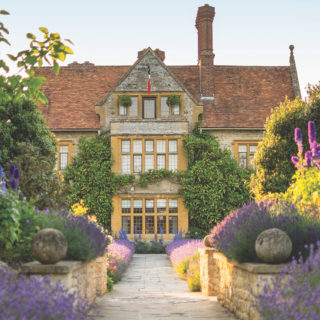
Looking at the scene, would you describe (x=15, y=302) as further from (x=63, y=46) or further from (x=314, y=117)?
(x=314, y=117)

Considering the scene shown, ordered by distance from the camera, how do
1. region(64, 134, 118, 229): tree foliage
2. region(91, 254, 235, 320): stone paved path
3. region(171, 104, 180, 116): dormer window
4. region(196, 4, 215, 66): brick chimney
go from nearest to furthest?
region(91, 254, 235, 320): stone paved path → region(64, 134, 118, 229): tree foliage → region(171, 104, 180, 116): dormer window → region(196, 4, 215, 66): brick chimney

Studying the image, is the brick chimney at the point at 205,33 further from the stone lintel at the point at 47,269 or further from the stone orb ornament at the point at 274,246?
the stone lintel at the point at 47,269

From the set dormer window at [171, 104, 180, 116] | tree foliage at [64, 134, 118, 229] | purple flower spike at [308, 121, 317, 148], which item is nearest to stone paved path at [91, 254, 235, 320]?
purple flower spike at [308, 121, 317, 148]

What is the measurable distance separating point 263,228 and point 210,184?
55.3 feet

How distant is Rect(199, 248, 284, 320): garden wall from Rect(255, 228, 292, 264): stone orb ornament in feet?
0.41

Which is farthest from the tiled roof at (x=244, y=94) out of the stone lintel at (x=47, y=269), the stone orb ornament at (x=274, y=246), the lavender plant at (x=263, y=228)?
the stone lintel at (x=47, y=269)

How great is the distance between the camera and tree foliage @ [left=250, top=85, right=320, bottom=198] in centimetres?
1894

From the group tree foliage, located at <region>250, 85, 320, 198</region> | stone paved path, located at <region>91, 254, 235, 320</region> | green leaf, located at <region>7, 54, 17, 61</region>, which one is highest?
tree foliage, located at <region>250, 85, 320, 198</region>

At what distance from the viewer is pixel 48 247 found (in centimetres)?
623

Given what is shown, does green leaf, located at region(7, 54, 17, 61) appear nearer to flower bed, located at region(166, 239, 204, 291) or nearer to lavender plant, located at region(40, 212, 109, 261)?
lavender plant, located at region(40, 212, 109, 261)

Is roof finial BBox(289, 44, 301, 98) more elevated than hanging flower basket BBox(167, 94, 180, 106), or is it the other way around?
roof finial BBox(289, 44, 301, 98)

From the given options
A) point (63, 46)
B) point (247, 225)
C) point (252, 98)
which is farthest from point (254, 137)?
point (63, 46)

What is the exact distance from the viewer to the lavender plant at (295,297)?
15.1ft

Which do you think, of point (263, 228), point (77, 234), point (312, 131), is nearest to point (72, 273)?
point (77, 234)
